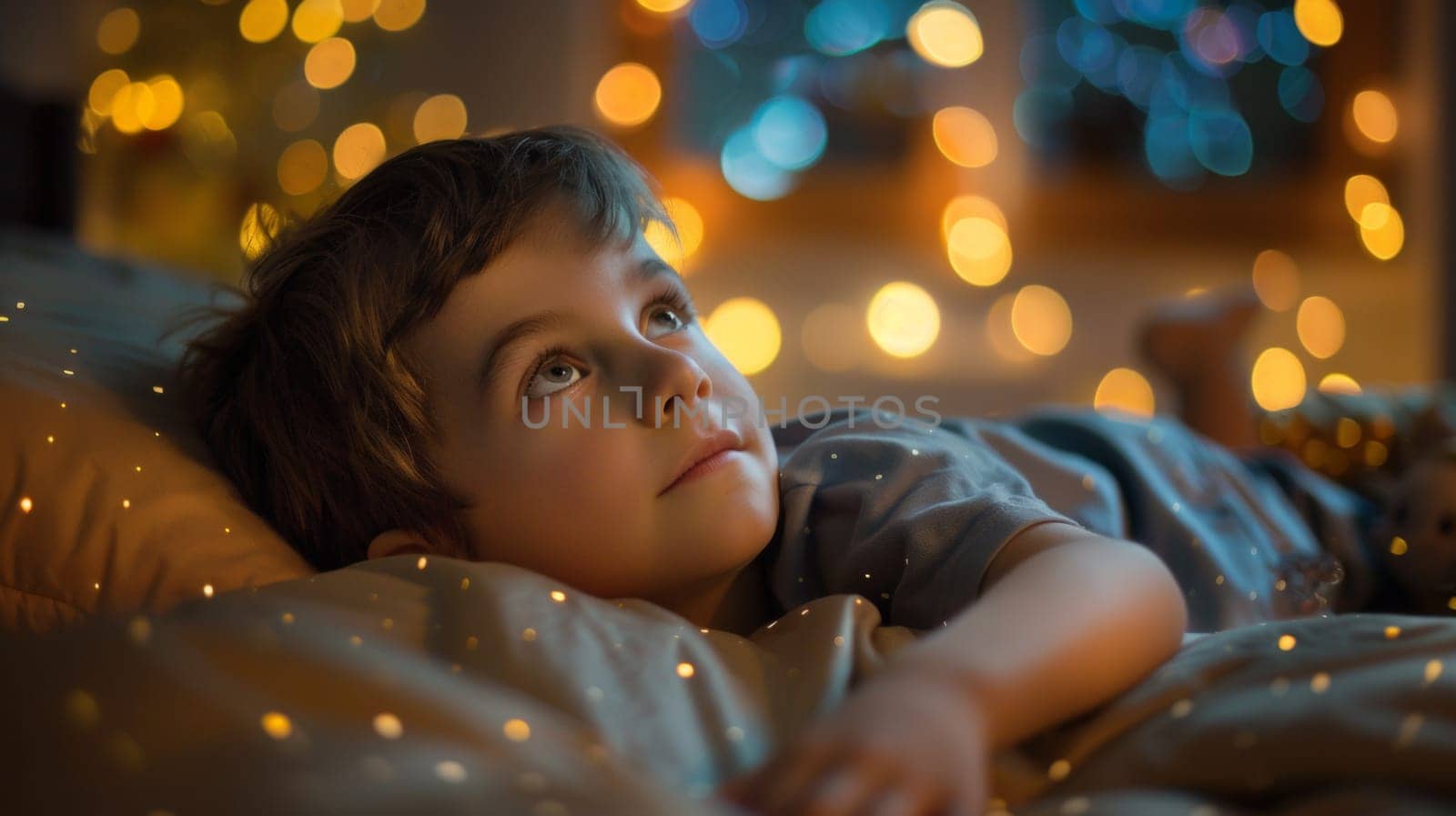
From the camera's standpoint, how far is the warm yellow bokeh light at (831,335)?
2.64m

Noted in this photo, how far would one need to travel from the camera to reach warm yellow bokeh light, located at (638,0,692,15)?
8.40 feet

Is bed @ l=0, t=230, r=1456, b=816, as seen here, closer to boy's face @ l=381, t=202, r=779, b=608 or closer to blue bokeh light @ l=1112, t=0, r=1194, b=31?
boy's face @ l=381, t=202, r=779, b=608

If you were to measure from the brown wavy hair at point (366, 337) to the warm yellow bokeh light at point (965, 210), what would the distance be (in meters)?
1.86

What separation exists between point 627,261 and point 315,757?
1.51 ft

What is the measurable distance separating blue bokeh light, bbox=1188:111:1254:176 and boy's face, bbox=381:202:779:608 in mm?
2321

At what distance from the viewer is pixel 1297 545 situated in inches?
45.4

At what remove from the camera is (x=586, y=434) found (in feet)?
2.33

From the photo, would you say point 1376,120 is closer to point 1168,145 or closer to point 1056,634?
point 1168,145

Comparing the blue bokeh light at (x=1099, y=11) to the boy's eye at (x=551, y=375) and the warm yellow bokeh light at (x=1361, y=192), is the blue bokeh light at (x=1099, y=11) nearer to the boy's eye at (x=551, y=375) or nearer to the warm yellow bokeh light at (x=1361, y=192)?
the warm yellow bokeh light at (x=1361, y=192)

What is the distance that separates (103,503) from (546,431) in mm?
282

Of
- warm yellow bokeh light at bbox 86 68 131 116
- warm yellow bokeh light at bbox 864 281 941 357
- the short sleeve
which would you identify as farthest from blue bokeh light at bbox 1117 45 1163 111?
warm yellow bokeh light at bbox 86 68 131 116

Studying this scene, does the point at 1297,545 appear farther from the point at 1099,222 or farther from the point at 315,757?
the point at 1099,222

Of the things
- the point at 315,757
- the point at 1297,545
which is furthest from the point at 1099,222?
the point at 315,757

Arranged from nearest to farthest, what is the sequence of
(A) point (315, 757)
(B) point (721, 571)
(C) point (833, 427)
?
(A) point (315, 757), (B) point (721, 571), (C) point (833, 427)
